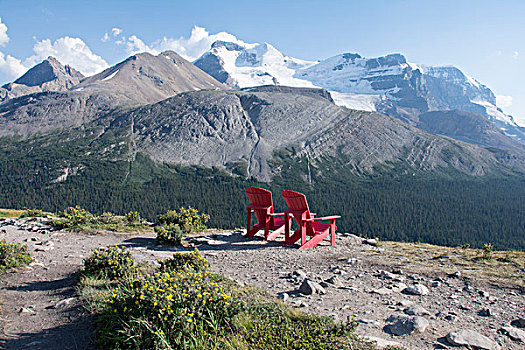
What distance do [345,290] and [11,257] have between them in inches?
342

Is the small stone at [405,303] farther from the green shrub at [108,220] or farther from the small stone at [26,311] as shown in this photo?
the green shrub at [108,220]

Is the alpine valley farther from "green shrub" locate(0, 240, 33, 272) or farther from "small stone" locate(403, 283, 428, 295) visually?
"small stone" locate(403, 283, 428, 295)

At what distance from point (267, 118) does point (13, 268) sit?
534 feet

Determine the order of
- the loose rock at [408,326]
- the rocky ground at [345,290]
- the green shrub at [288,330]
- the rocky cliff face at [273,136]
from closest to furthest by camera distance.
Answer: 1. the green shrub at [288,330]
2. the rocky ground at [345,290]
3. the loose rock at [408,326]
4. the rocky cliff face at [273,136]

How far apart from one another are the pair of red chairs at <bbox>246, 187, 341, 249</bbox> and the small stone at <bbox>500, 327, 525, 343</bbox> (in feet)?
26.2

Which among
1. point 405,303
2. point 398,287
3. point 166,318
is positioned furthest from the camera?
point 398,287

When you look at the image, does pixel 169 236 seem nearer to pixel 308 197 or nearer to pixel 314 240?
pixel 314 240

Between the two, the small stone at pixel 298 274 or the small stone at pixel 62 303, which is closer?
the small stone at pixel 62 303

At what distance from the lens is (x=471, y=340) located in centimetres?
510

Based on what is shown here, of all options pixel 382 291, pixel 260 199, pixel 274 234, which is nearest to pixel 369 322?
pixel 382 291

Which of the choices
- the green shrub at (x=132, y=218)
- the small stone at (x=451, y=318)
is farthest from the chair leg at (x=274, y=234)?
the small stone at (x=451, y=318)

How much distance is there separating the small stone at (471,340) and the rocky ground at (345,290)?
0.6 inches

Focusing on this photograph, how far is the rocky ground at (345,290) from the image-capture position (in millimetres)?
5254

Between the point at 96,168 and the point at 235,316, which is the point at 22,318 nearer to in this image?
the point at 235,316
